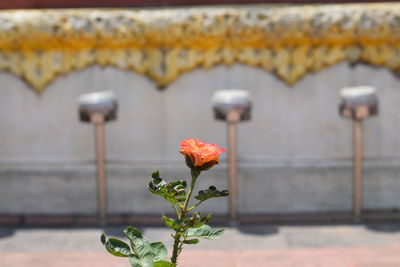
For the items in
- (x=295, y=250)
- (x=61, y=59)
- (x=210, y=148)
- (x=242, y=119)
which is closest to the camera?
(x=210, y=148)

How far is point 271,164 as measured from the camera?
6336mm

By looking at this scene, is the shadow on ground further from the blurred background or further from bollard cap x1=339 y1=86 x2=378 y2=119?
bollard cap x1=339 y1=86 x2=378 y2=119

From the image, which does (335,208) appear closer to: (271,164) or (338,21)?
(271,164)

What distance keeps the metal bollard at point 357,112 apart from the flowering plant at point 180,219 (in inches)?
151

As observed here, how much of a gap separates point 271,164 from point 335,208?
0.69m

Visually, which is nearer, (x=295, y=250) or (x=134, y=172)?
(x=295, y=250)

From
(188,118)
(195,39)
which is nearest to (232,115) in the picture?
(188,118)

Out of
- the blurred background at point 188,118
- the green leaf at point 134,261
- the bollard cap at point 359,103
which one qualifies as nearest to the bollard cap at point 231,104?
the blurred background at point 188,118

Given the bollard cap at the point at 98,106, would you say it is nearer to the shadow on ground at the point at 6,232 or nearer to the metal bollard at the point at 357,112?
the shadow on ground at the point at 6,232

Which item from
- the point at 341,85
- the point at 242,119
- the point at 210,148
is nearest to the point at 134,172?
the point at 242,119

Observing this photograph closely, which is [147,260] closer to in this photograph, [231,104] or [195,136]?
[231,104]

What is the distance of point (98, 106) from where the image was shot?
5.77m

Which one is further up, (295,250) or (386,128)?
(386,128)

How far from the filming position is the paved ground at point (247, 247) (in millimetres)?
5160
